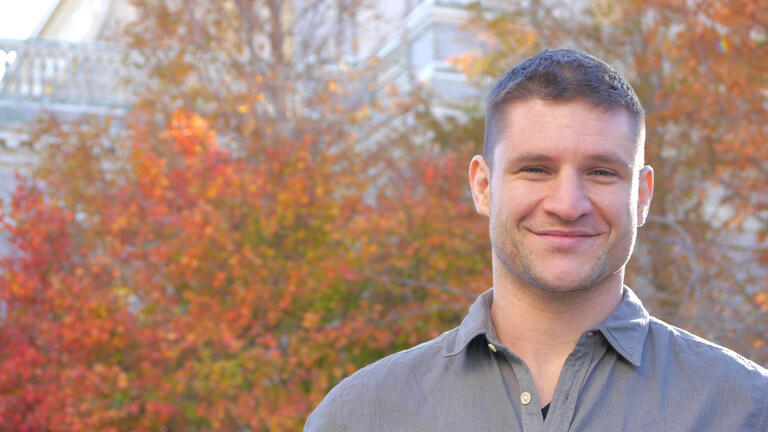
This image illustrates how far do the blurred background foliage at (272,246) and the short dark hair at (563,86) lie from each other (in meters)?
6.38

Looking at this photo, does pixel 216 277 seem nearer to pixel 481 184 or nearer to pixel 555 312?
pixel 481 184

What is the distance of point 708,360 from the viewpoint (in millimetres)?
2410

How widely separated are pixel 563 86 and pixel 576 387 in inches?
28.8

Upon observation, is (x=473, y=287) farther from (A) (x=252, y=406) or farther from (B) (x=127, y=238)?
(B) (x=127, y=238)

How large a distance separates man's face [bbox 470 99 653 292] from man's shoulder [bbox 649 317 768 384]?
0.67ft

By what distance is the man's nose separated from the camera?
2.42 metres

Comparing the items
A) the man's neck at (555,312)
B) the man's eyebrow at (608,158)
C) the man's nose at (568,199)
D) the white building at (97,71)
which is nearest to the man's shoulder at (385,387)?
the man's neck at (555,312)

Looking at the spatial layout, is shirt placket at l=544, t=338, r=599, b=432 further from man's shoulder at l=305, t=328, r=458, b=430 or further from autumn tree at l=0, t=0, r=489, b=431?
autumn tree at l=0, t=0, r=489, b=431

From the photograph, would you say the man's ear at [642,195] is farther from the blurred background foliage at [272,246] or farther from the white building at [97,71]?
the white building at [97,71]

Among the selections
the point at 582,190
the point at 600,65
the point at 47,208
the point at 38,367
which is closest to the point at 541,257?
the point at 582,190

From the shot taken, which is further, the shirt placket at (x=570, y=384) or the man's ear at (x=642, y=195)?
the man's ear at (x=642, y=195)

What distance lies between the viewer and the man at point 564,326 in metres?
2.37

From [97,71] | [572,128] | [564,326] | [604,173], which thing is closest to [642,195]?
[604,173]

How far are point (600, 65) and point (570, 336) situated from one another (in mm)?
684
